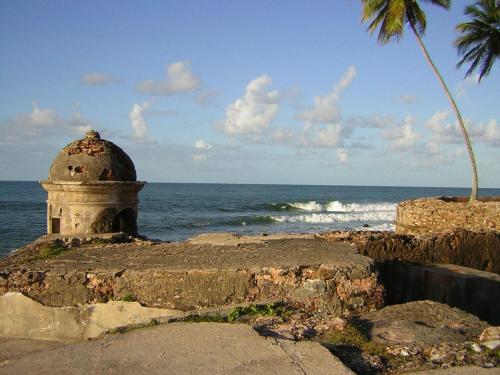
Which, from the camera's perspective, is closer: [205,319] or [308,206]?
[205,319]

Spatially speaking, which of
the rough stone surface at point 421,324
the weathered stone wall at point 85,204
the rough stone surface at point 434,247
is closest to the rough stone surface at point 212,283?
the rough stone surface at point 421,324

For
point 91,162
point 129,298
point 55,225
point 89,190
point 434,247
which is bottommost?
point 129,298

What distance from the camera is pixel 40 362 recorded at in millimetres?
3955

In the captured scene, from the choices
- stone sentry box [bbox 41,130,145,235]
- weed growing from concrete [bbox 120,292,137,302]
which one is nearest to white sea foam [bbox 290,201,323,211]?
stone sentry box [bbox 41,130,145,235]

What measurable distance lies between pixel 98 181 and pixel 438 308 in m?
7.21

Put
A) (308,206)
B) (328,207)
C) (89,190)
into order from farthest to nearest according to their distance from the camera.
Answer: (328,207) → (308,206) → (89,190)

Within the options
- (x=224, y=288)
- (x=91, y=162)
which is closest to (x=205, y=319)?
(x=224, y=288)

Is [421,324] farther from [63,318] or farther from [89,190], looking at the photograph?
[89,190]

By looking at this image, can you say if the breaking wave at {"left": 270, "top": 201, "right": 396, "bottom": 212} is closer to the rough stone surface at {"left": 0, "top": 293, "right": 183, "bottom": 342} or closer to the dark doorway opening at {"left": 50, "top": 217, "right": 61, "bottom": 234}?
the dark doorway opening at {"left": 50, "top": 217, "right": 61, "bottom": 234}

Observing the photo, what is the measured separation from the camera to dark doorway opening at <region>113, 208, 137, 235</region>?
10836 mm

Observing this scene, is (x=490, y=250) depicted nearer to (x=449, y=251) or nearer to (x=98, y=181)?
(x=449, y=251)

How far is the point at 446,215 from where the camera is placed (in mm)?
16453

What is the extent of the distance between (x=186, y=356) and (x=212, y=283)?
7.45 ft

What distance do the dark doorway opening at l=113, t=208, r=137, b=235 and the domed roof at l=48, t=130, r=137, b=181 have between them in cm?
75
